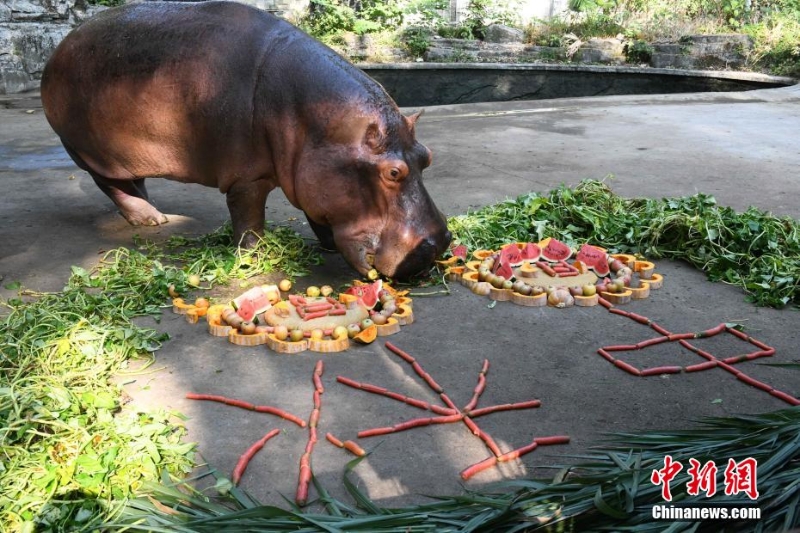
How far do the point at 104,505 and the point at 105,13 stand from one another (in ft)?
12.4

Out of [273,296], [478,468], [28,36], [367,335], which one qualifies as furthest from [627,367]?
[28,36]

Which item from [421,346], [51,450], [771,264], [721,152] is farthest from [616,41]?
[51,450]

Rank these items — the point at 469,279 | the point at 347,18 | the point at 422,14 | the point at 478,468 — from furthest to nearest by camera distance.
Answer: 1. the point at 422,14
2. the point at 347,18
3. the point at 469,279
4. the point at 478,468

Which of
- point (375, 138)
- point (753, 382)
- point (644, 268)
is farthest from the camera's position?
point (644, 268)

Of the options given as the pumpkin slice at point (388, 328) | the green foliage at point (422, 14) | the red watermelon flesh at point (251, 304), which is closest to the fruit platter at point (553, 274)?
the pumpkin slice at point (388, 328)

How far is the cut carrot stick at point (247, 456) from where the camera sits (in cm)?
259

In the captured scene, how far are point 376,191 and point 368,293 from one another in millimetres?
546

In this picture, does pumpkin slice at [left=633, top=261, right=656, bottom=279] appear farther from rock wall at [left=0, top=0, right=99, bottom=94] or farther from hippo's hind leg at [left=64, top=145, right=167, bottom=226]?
rock wall at [left=0, top=0, right=99, bottom=94]

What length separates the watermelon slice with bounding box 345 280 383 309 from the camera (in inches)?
156

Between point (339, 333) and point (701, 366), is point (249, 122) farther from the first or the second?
point (701, 366)

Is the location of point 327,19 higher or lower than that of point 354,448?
higher

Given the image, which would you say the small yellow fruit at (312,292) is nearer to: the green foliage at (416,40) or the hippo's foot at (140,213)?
the hippo's foot at (140,213)

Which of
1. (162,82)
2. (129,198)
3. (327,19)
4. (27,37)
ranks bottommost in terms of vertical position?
(129,198)

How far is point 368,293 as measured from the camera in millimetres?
4016
